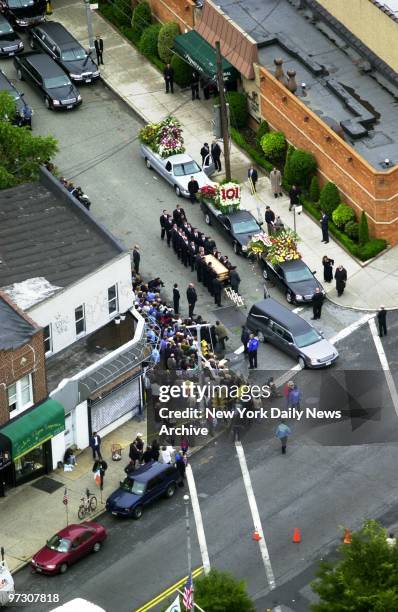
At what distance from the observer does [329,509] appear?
6812 cm

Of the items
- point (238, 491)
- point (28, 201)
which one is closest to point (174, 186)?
point (28, 201)

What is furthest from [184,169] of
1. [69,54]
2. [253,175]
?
[69,54]

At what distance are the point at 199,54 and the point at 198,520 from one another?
30.6m

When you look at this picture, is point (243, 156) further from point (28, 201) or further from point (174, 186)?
point (28, 201)

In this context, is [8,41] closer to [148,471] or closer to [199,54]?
[199,54]

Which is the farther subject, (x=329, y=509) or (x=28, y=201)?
(x=28, y=201)

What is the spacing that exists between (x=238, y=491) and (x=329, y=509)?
11.4ft

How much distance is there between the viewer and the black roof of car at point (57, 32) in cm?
9500

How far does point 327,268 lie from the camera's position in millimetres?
80375

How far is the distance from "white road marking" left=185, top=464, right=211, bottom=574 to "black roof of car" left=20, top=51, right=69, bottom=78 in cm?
2843

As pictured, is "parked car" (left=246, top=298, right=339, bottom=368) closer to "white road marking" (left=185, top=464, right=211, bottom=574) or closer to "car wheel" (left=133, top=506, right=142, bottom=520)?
"white road marking" (left=185, top=464, right=211, bottom=574)

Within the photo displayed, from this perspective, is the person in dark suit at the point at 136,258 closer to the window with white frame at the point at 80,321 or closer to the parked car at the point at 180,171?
the parked car at the point at 180,171

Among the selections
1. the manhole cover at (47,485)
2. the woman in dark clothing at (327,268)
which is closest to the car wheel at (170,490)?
the manhole cover at (47,485)

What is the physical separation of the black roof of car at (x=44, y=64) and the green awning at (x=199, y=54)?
578 cm
